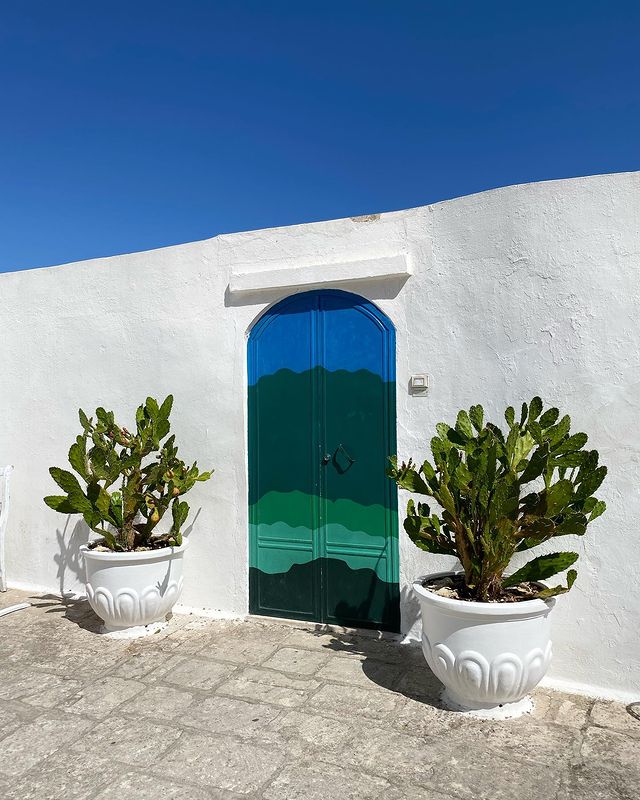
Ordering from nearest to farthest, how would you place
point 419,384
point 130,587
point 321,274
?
1. point 419,384
2. point 130,587
3. point 321,274

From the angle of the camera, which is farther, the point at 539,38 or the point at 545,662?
the point at 539,38

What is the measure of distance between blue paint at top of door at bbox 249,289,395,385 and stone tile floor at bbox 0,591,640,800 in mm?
1891

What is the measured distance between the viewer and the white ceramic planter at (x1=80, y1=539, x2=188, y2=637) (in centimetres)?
410

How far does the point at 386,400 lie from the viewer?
412 centimetres

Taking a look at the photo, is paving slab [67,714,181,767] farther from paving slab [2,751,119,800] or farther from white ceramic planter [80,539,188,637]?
white ceramic planter [80,539,188,637]

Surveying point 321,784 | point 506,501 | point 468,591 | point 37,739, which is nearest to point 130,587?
point 37,739

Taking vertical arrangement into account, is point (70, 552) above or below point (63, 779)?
above

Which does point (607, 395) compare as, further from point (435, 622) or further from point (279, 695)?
point (279, 695)

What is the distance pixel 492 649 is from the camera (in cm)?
290

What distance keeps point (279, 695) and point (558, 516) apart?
177 centimetres

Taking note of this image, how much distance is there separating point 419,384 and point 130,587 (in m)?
2.40

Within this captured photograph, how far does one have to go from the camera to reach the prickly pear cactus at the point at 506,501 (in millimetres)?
2977

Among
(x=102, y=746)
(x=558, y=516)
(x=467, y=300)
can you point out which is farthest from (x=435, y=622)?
(x=467, y=300)

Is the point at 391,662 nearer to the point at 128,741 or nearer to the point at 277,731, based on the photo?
the point at 277,731
